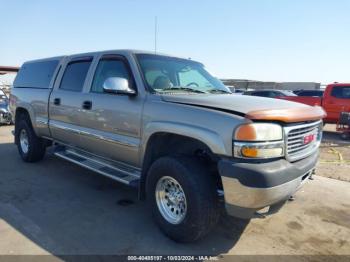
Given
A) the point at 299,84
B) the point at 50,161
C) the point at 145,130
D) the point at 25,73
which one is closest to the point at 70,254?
the point at 145,130

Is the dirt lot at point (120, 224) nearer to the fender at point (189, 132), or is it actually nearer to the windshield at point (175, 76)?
the fender at point (189, 132)

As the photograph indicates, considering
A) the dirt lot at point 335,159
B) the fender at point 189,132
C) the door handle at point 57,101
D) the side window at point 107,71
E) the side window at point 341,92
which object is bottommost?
the dirt lot at point 335,159

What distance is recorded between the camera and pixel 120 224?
3967 millimetres

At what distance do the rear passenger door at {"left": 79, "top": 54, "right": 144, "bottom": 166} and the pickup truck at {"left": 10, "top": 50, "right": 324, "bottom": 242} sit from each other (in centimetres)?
1

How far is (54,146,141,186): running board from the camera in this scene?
13.6 ft

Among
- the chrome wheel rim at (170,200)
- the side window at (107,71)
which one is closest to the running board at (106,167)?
the chrome wheel rim at (170,200)

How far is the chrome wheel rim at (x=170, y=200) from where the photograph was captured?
355cm

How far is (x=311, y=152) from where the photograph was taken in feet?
12.0

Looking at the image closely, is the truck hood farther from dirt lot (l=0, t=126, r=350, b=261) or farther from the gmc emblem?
dirt lot (l=0, t=126, r=350, b=261)

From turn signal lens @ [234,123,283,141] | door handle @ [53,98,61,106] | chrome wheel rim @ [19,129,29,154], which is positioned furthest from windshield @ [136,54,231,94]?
chrome wheel rim @ [19,129,29,154]

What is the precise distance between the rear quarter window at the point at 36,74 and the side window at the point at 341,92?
10.4 m

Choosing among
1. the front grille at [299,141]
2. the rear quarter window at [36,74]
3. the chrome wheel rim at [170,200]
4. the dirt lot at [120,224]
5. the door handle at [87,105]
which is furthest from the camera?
the rear quarter window at [36,74]

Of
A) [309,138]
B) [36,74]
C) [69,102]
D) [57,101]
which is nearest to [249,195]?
[309,138]

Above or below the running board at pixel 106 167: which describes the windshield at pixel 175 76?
above
